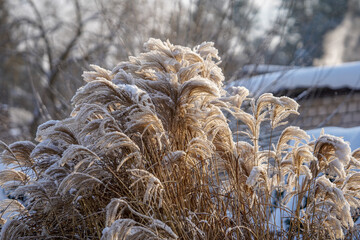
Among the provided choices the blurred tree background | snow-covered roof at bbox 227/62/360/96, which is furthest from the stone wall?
the blurred tree background

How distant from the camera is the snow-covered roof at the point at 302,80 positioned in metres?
6.07

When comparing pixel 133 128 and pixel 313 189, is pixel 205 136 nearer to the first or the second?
pixel 133 128

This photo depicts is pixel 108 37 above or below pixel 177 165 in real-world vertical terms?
above

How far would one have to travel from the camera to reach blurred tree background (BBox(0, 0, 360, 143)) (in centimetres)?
627

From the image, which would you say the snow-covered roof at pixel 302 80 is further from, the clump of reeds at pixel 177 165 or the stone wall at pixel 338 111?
the clump of reeds at pixel 177 165

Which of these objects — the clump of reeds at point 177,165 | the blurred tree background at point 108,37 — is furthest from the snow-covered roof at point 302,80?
the clump of reeds at point 177,165

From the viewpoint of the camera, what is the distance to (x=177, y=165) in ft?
8.21

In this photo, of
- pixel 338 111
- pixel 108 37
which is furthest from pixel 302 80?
pixel 108 37

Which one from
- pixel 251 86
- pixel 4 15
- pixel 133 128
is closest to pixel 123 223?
pixel 133 128

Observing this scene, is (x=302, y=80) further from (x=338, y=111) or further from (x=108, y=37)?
(x=108, y=37)

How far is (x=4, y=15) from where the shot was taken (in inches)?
616

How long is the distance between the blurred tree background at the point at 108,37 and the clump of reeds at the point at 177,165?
3102 mm

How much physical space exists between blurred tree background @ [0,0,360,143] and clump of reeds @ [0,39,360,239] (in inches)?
122

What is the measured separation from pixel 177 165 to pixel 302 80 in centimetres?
531
